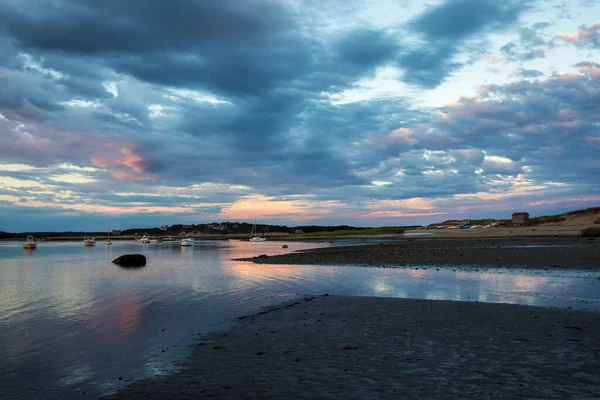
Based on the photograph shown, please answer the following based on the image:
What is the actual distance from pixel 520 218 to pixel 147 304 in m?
148

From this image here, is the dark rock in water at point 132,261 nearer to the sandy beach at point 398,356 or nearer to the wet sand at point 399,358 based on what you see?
the sandy beach at point 398,356

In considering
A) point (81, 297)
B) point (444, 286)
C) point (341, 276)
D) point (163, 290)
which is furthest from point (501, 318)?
point (81, 297)

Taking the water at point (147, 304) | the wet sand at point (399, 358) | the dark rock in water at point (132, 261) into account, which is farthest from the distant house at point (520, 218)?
the wet sand at point (399, 358)

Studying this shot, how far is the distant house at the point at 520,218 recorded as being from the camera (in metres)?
142

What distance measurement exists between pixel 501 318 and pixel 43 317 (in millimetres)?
20838

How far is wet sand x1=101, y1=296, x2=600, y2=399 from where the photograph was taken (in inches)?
363

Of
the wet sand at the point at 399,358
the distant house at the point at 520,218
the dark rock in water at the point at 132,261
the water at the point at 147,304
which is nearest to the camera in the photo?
the wet sand at the point at 399,358

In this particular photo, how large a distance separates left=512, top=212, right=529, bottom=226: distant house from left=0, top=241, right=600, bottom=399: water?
121571 millimetres

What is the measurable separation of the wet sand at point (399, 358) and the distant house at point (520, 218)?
5491 inches

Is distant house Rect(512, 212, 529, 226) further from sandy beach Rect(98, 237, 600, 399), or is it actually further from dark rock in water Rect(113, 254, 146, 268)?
sandy beach Rect(98, 237, 600, 399)

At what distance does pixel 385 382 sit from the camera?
9656mm

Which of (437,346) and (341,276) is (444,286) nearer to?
(341,276)

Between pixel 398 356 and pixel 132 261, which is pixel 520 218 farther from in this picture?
pixel 398 356

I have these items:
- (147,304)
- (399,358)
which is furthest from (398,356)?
(147,304)
